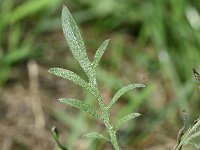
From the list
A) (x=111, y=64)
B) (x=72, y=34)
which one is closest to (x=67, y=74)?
(x=72, y=34)

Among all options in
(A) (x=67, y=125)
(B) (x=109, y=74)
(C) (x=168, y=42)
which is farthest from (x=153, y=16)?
(A) (x=67, y=125)

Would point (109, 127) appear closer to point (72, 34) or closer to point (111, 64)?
point (72, 34)

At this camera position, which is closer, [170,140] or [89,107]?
[89,107]

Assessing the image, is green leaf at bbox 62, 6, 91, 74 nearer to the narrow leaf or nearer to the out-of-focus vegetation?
the narrow leaf

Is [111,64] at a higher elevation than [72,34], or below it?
below

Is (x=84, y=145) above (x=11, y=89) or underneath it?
underneath

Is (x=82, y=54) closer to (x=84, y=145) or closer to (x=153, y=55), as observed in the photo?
(x=84, y=145)

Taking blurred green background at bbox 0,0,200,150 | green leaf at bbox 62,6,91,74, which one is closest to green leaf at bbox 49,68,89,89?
green leaf at bbox 62,6,91,74

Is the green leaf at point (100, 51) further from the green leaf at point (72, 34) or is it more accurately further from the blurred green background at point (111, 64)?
the blurred green background at point (111, 64)
